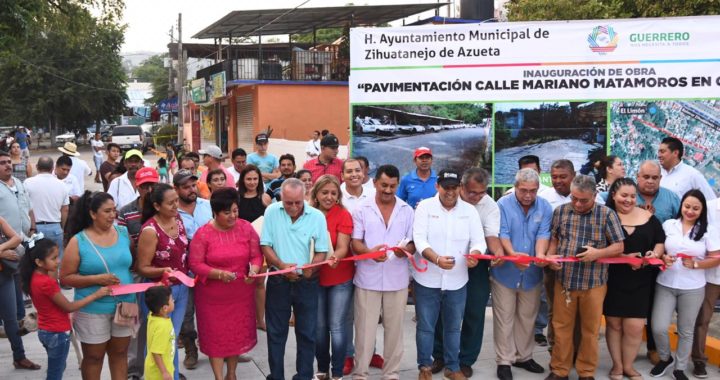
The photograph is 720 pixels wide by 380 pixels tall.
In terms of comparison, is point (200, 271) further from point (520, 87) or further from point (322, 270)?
point (520, 87)

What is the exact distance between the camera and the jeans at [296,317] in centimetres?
559

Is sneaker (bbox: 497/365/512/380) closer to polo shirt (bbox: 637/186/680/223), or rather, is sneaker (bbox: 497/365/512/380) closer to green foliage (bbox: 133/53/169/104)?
polo shirt (bbox: 637/186/680/223)

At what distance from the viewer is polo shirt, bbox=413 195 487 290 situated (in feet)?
18.8

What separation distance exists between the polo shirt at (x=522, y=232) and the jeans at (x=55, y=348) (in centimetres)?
347

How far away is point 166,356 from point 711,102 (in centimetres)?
741

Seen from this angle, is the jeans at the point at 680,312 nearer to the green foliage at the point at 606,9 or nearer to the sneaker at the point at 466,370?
the sneaker at the point at 466,370

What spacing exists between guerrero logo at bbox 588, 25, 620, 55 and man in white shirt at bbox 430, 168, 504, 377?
12.5 feet

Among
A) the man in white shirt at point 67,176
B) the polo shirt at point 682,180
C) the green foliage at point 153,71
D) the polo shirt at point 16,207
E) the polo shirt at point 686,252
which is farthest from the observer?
the green foliage at point 153,71

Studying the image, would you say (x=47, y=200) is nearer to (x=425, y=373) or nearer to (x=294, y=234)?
(x=294, y=234)

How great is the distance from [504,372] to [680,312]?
1564 millimetres

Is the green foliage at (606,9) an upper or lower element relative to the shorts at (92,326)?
upper

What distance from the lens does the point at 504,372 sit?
6.07 metres

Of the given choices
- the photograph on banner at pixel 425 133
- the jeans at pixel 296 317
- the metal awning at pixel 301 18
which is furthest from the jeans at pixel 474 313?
the metal awning at pixel 301 18

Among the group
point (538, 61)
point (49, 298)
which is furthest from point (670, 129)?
point (49, 298)
